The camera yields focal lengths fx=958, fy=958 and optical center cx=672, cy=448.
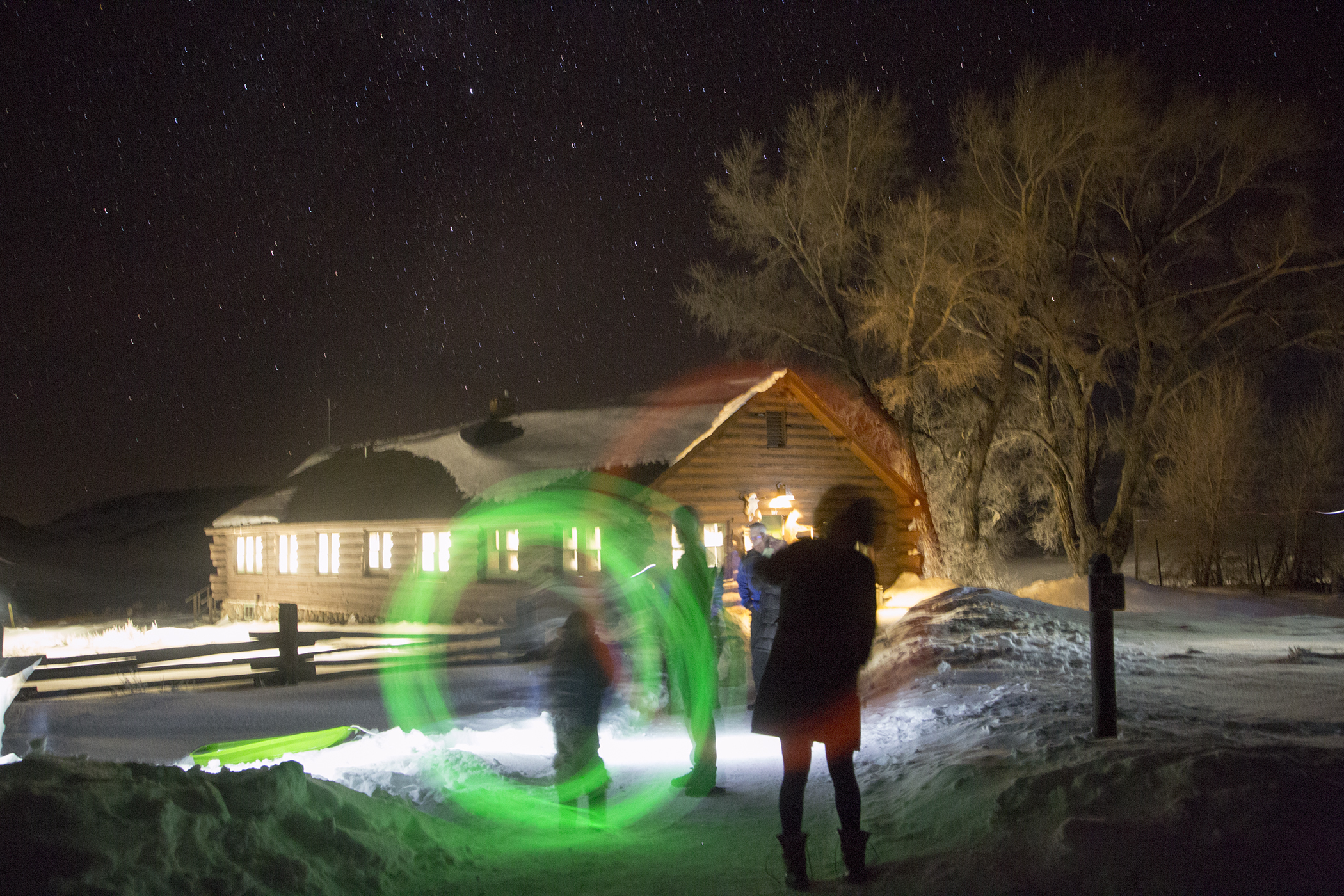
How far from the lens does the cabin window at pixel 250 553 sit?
31.8 m

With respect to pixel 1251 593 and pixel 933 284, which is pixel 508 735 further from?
pixel 1251 593

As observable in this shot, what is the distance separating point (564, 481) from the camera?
20453 millimetres

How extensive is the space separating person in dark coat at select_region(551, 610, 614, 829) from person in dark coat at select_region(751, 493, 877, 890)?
1428 millimetres

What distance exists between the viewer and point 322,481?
31.9 m

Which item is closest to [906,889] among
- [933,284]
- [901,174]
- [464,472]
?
[464,472]

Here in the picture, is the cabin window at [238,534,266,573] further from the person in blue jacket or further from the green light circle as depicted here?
the person in blue jacket

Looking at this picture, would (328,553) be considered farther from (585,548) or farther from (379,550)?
(585,548)

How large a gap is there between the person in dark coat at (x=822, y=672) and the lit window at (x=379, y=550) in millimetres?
22188

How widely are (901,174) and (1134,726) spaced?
23.2 m

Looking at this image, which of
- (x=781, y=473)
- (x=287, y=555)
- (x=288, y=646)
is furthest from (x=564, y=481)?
(x=287, y=555)

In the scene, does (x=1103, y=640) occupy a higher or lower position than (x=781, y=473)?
lower

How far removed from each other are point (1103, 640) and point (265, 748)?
6708 mm

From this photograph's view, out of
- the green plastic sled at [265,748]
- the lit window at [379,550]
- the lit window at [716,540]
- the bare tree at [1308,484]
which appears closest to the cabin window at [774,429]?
the lit window at [716,540]

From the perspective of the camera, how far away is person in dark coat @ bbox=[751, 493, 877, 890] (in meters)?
4.49
